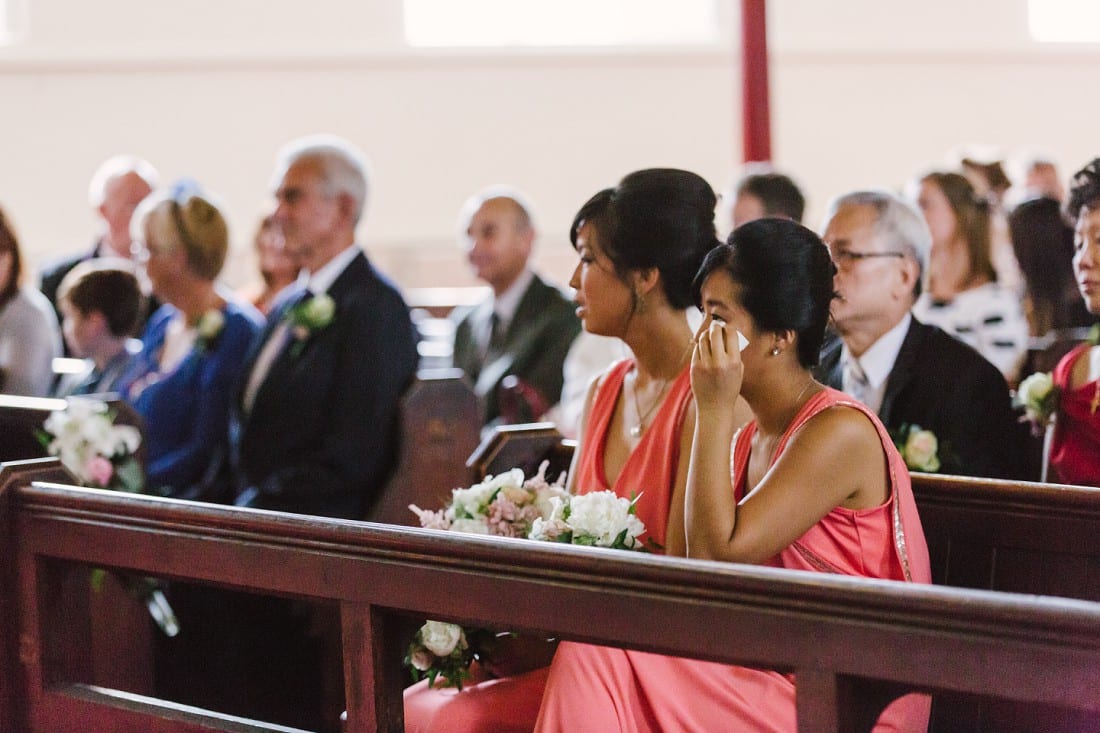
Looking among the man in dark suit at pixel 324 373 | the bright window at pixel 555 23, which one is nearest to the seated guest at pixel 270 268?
the man in dark suit at pixel 324 373

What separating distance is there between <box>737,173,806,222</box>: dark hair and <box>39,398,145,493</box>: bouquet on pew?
2.24m

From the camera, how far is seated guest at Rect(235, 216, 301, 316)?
647 cm

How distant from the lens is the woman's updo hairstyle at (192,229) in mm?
5262

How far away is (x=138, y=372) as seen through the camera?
5352 millimetres

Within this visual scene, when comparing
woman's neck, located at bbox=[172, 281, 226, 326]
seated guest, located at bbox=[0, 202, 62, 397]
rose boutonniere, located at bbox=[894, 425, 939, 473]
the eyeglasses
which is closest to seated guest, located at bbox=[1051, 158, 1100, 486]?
rose boutonniere, located at bbox=[894, 425, 939, 473]

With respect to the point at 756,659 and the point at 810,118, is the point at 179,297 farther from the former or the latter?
the point at 810,118

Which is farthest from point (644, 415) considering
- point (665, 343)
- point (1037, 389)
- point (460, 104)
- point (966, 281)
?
point (460, 104)

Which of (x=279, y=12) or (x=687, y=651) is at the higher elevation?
(x=279, y=12)

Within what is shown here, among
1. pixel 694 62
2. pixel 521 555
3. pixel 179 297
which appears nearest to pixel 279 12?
pixel 694 62

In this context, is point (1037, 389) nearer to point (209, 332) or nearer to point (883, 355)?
point (883, 355)

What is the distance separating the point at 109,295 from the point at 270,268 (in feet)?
4.05

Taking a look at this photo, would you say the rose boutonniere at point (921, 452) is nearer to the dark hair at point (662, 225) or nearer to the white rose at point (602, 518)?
the dark hair at point (662, 225)

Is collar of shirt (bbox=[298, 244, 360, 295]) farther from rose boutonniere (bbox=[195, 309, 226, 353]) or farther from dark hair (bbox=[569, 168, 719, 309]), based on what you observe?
dark hair (bbox=[569, 168, 719, 309])

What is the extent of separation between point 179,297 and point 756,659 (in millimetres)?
3751
